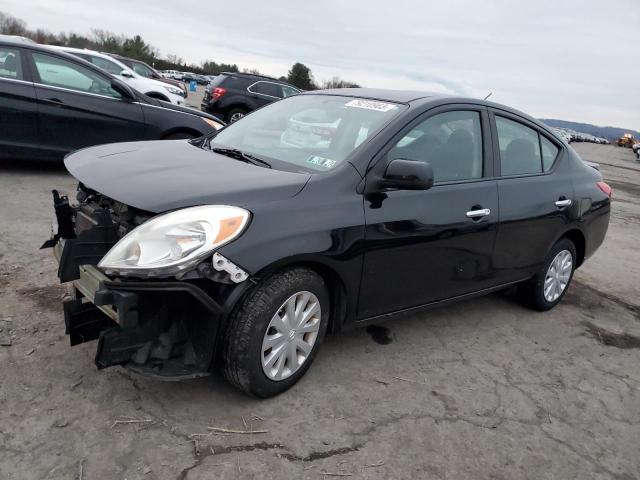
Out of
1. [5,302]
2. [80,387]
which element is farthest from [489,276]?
[5,302]

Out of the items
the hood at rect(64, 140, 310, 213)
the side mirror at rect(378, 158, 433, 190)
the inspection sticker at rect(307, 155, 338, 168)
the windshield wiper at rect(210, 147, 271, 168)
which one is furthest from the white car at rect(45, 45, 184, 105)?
the side mirror at rect(378, 158, 433, 190)

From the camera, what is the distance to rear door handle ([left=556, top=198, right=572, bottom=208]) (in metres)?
4.41

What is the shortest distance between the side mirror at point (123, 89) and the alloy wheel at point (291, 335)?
5289 mm

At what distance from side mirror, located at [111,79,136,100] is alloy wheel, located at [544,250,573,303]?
551 centimetres

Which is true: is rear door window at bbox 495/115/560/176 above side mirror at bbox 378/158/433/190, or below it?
above

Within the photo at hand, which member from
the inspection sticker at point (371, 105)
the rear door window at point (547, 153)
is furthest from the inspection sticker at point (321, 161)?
the rear door window at point (547, 153)

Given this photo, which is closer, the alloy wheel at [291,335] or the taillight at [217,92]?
the alloy wheel at [291,335]

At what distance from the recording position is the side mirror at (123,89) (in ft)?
22.8

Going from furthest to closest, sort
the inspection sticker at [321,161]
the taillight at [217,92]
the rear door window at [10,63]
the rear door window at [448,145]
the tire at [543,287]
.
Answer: the taillight at [217,92], the rear door window at [10,63], the tire at [543,287], the rear door window at [448,145], the inspection sticker at [321,161]

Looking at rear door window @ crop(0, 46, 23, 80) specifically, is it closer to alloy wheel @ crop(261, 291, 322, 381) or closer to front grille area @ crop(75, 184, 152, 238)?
front grille area @ crop(75, 184, 152, 238)

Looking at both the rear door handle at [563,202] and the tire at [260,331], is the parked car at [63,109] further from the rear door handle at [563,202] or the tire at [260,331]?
the tire at [260,331]

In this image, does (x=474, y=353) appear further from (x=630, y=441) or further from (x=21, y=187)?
(x=21, y=187)

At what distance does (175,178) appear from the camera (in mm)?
2760

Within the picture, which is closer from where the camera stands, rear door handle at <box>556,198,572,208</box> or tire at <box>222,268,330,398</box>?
tire at <box>222,268,330,398</box>
